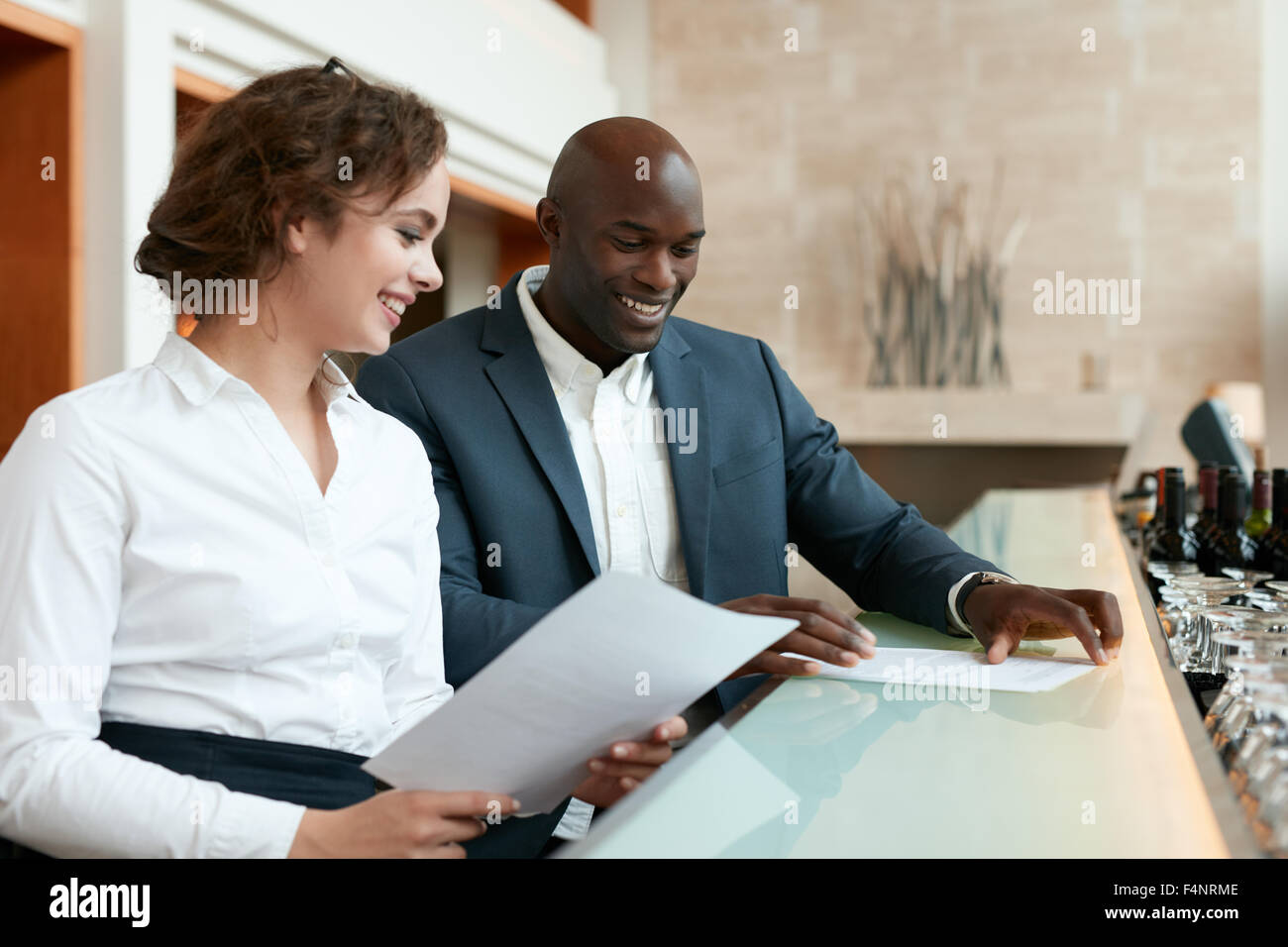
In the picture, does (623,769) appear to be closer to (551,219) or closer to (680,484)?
(680,484)

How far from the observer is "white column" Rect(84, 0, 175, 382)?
11.7ft

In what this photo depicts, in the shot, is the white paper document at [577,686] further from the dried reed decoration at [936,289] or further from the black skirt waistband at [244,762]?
the dried reed decoration at [936,289]

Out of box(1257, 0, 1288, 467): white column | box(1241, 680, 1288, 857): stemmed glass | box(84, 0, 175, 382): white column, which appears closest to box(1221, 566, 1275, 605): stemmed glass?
box(1241, 680, 1288, 857): stemmed glass

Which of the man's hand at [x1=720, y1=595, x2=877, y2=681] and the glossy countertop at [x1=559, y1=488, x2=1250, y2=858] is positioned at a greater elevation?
the man's hand at [x1=720, y1=595, x2=877, y2=681]

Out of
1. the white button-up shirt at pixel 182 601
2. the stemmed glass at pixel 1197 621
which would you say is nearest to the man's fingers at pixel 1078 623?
the stemmed glass at pixel 1197 621

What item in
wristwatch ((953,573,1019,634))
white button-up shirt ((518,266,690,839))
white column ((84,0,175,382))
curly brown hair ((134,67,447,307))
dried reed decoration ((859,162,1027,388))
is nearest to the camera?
curly brown hair ((134,67,447,307))

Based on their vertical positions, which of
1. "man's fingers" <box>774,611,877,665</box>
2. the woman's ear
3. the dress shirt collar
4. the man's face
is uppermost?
the man's face

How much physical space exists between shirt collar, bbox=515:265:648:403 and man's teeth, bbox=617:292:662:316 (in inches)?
3.4

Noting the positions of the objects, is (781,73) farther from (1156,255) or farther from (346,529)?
(346,529)

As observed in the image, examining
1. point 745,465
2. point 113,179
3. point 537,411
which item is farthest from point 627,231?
point 113,179

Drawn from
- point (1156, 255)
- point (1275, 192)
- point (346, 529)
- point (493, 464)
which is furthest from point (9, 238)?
point (1275, 192)

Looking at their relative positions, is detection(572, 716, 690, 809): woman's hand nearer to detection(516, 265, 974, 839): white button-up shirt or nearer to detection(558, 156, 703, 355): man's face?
detection(516, 265, 974, 839): white button-up shirt

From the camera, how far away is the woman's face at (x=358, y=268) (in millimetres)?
1216

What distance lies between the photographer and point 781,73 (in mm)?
7789
